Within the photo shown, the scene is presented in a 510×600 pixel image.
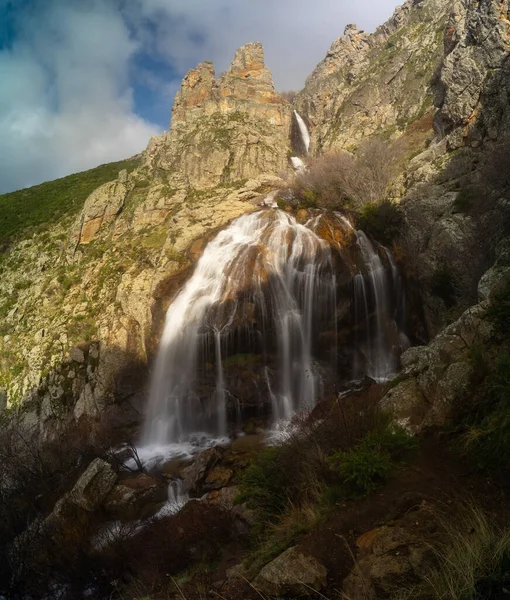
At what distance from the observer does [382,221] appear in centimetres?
2422

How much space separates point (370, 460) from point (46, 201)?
5436 cm

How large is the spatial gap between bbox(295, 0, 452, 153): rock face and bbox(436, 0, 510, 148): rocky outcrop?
1132 centimetres

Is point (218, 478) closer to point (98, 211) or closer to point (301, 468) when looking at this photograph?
point (301, 468)

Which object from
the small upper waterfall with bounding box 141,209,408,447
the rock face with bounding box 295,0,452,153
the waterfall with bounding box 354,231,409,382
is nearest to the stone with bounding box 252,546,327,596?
the small upper waterfall with bounding box 141,209,408,447

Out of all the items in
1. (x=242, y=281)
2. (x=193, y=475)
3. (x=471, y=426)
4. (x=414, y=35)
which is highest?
(x=414, y=35)

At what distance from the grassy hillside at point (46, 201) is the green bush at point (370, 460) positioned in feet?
149

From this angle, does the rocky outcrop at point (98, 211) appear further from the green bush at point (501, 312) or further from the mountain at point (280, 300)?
the green bush at point (501, 312)

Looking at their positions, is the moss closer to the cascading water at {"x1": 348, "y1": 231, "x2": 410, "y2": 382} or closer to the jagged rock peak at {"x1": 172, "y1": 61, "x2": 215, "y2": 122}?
the cascading water at {"x1": 348, "y1": 231, "x2": 410, "y2": 382}

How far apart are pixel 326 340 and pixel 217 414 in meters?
7.24

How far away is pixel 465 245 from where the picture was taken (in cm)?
1827

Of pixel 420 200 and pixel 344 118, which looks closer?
pixel 420 200

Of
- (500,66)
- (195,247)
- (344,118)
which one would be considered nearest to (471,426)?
(195,247)

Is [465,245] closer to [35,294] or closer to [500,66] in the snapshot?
[500,66]

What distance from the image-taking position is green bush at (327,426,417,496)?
6156 mm
